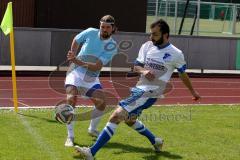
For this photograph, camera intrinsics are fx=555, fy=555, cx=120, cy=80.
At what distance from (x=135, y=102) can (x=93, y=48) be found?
1.43m

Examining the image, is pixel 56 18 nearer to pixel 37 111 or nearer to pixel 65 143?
pixel 37 111

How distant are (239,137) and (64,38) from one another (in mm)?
11640

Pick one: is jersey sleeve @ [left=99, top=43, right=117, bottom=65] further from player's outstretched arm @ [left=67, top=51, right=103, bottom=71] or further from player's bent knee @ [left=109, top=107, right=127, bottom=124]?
player's bent knee @ [left=109, top=107, right=127, bottom=124]

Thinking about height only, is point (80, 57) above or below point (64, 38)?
above

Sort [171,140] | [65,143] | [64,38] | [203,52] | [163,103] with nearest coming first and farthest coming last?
[65,143] → [171,140] → [163,103] → [64,38] → [203,52]

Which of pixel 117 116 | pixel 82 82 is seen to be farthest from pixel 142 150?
pixel 82 82

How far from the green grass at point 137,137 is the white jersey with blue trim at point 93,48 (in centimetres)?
125

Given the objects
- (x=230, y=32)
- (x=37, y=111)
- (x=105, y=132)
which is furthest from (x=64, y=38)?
(x=230, y=32)

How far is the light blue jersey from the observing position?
28.0ft

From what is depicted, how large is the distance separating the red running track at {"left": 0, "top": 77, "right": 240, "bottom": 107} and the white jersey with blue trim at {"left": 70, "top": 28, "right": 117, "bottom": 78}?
4.07 meters

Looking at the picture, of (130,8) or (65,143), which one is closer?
(65,143)

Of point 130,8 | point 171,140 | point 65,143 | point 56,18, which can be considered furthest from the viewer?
point 130,8

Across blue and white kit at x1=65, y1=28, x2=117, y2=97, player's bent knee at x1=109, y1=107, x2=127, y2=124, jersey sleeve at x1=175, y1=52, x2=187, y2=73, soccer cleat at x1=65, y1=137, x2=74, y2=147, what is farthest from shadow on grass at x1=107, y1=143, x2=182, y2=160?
jersey sleeve at x1=175, y1=52, x2=187, y2=73

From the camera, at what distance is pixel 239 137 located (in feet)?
32.0
